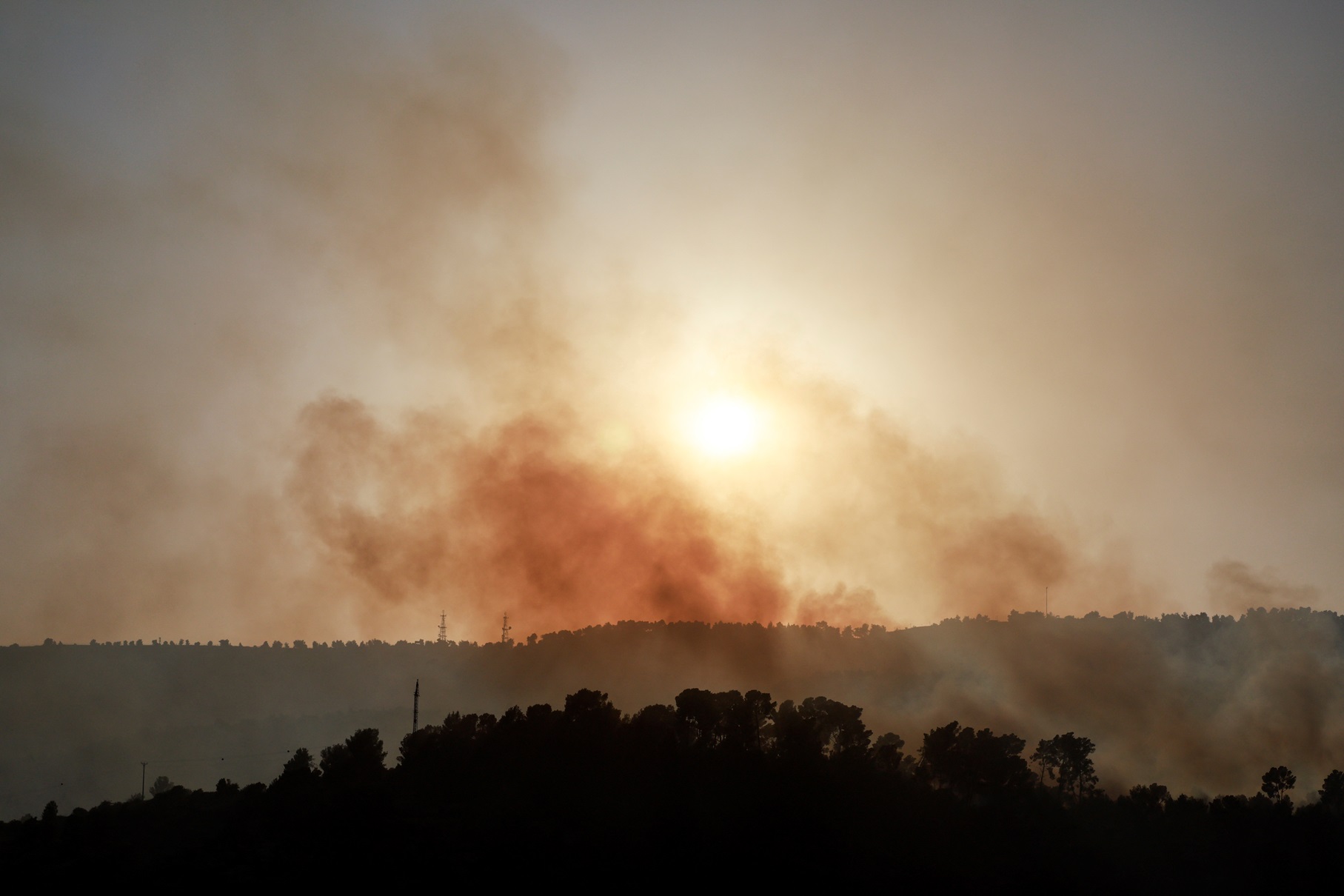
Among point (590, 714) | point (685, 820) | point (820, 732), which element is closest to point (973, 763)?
point (820, 732)

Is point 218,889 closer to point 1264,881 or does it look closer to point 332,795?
point 332,795

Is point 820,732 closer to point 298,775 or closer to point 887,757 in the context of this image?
point 887,757

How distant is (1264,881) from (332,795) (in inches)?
5727

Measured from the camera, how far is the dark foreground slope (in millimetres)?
144125

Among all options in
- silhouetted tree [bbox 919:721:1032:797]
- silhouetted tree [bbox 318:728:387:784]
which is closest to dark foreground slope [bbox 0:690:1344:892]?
silhouetted tree [bbox 919:721:1032:797]

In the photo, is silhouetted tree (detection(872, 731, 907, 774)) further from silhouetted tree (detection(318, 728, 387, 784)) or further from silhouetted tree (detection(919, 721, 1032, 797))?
silhouetted tree (detection(318, 728, 387, 784))

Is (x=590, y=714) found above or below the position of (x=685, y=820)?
above

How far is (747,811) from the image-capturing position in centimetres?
16412

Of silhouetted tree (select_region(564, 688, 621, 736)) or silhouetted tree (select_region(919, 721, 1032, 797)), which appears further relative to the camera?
silhouetted tree (select_region(919, 721, 1032, 797))

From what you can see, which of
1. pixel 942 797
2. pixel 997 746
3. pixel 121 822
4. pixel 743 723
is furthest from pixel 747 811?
pixel 121 822

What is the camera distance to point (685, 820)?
15925 centimetres

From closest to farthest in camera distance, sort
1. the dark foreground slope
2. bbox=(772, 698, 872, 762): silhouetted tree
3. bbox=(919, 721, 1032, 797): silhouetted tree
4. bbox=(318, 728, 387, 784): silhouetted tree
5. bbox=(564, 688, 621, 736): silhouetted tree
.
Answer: the dark foreground slope
bbox=(318, 728, 387, 784): silhouetted tree
bbox=(564, 688, 621, 736): silhouetted tree
bbox=(772, 698, 872, 762): silhouetted tree
bbox=(919, 721, 1032, 797): silhouetted tree

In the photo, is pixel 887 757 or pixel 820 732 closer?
pixel 820 732

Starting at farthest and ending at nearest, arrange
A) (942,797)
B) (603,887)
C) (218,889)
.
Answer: (942,797), (603,887), (218,889)
